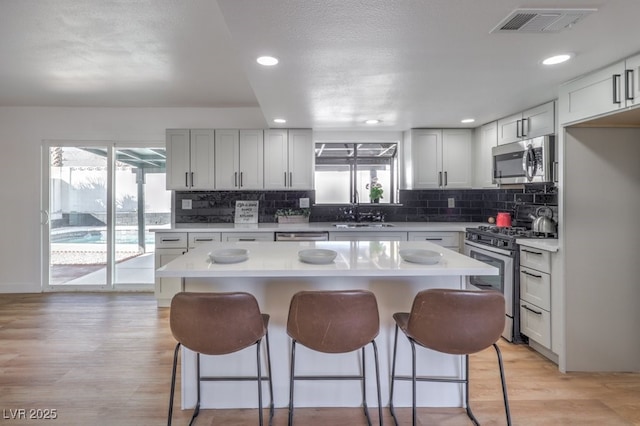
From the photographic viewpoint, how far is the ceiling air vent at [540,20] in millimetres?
1674

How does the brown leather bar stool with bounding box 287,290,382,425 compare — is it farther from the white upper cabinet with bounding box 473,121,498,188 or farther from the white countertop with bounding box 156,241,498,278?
the white upper cabinet with bounding box 473,121,498,188

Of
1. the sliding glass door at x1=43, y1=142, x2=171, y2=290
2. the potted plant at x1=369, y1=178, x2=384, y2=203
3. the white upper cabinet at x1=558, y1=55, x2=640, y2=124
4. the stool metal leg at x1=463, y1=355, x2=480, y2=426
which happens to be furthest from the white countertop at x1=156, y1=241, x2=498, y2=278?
the sliding glass door at x1=43, y1=142, x2=171, y2=290

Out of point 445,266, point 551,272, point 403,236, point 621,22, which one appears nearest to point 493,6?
point 621,22

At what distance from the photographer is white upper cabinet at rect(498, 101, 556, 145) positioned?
3074 mm

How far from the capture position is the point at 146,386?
2377mm

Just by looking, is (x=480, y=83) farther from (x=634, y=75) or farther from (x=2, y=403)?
(x=2, y=403)

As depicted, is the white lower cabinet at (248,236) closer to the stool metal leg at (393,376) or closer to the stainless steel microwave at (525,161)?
the stool metal leg at (393,376)

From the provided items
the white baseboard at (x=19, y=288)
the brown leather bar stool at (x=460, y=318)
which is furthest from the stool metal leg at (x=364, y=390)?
the white baseboard at (x=19, y=288)

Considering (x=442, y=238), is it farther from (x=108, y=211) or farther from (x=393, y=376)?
(x=108, y=211)

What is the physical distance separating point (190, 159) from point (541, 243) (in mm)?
3843

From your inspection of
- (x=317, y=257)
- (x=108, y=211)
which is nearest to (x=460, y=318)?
(x=317, y=257)

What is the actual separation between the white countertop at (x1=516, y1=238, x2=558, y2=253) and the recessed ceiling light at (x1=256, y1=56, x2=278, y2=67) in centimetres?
243

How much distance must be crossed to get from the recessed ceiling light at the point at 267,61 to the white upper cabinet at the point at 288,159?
2.08 m

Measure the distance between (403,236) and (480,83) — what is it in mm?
1955
